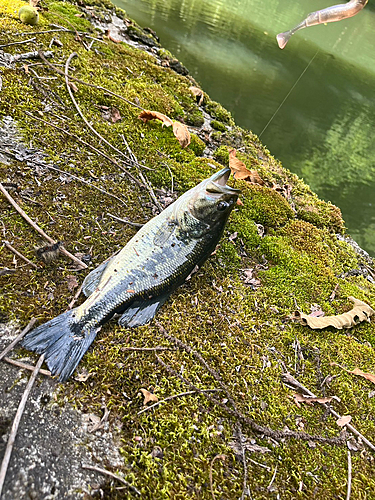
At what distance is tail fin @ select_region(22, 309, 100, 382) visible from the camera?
7.88 ft

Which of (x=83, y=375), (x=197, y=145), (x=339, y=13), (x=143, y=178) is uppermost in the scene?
(x=339, y=13)

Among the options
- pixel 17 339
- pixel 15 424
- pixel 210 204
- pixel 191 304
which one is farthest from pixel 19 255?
pixel 210 204

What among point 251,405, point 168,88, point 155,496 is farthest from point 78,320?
point 168,88

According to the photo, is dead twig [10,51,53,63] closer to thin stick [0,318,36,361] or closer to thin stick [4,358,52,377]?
thin stick [0,318,36,361]

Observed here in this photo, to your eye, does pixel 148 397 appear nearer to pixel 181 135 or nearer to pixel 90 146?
pixel 90 146

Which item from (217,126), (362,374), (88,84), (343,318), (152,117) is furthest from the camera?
(217,126)

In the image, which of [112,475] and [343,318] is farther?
[343,318]

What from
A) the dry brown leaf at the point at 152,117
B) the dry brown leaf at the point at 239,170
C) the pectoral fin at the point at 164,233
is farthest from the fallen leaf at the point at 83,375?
the dry brown leaf at the point at 152,117

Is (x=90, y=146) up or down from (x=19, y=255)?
up

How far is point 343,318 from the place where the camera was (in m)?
3.66

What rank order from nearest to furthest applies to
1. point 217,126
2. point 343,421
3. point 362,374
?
point 343,421 < point 362,374 < point 217,126

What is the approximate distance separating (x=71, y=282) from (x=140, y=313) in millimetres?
665

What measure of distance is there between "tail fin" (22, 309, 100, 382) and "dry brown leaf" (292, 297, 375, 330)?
2.15 meters

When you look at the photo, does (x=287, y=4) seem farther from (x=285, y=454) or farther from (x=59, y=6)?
(x=285, y=454)
